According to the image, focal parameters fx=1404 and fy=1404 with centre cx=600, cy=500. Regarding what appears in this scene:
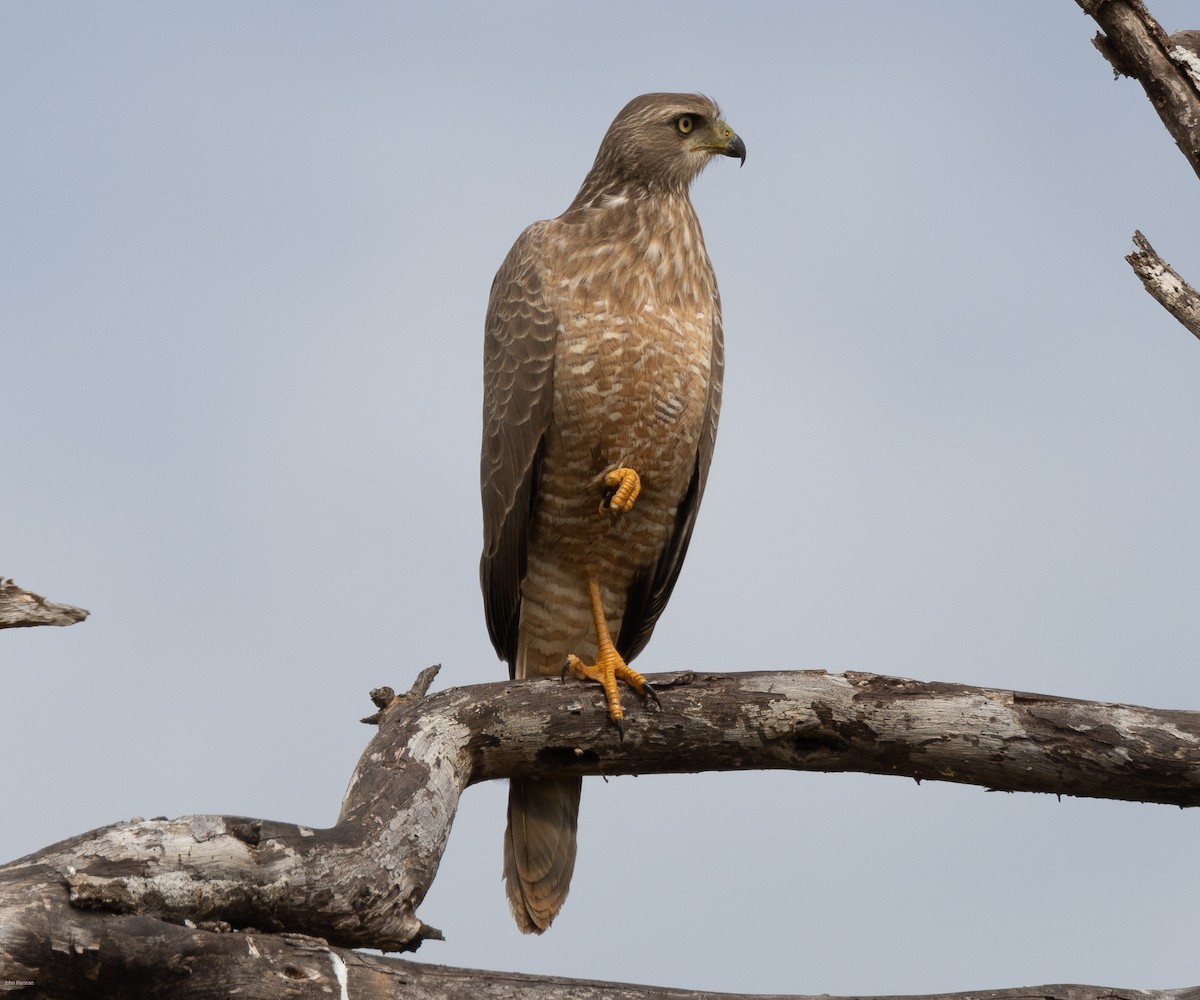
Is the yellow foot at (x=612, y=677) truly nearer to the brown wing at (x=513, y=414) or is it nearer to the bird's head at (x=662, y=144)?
the brown wing at (x=513, y=414)

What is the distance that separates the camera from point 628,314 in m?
5.74

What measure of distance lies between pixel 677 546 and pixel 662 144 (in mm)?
1802

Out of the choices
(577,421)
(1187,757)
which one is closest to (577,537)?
(577,421)

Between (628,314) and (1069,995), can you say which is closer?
(1069,995)

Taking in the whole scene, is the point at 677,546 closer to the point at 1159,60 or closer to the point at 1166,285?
the point at 1166,285

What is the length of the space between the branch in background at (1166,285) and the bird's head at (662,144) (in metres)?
1.90

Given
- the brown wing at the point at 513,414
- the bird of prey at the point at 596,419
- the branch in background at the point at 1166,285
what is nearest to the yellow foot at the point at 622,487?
the bird of prey at the point at 596,419

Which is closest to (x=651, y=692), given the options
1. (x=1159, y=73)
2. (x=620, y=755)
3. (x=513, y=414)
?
(x=620, y=755)

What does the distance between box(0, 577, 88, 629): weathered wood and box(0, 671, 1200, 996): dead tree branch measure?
0.59 metres

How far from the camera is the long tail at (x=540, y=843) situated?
5719 millimetres

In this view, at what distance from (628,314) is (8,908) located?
3.26 meters

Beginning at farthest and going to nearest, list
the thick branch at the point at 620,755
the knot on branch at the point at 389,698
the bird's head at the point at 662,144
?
the bird's head at the point at 662,144, the knot on branch at the point at 389,698, the thick branch at the point at 620,755

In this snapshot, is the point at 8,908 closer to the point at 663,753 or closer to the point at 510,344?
the point at 663,753

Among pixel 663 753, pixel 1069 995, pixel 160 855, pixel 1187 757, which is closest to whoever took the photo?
pixel 160 855
